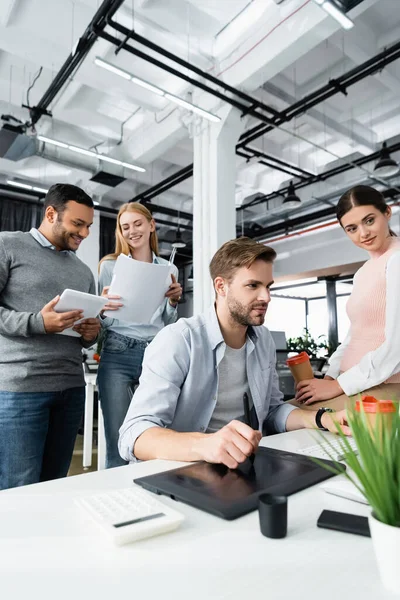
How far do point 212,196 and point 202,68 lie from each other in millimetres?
1330

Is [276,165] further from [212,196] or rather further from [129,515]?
[129,515]

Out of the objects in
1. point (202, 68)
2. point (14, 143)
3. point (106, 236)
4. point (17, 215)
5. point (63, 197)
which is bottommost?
point (63, 197)

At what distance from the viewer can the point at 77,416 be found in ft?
5.78

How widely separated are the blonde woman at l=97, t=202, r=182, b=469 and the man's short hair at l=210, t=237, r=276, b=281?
0.45 meters

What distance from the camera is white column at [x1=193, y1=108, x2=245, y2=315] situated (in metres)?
4.57

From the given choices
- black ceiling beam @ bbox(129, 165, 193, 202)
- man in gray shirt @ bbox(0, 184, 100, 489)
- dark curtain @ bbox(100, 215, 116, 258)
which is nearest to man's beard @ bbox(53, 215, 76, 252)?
man in gray shirt @ bbox(0, 184, 100, 489)

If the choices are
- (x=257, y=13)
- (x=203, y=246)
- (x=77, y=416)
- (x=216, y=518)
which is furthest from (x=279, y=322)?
(x=216, y=518)

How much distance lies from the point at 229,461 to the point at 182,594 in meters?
0.43

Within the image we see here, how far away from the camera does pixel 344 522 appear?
0.68 m

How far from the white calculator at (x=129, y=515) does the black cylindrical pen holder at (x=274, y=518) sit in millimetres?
126

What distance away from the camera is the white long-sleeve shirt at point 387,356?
4.54ft

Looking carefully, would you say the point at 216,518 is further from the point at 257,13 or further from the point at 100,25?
the point at 257,13

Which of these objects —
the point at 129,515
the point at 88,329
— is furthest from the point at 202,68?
the point at 129,515

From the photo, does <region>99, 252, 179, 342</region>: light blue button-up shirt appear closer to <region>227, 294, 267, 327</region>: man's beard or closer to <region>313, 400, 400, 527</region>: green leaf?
<region>227, 294, 267, 327</region>: man's beard
